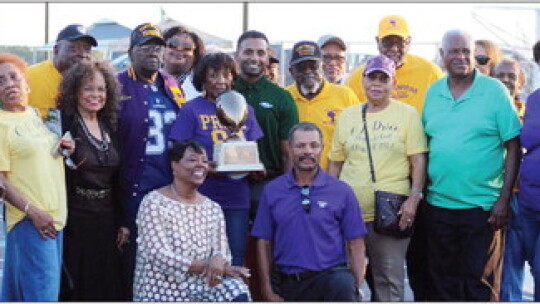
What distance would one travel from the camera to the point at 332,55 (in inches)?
330

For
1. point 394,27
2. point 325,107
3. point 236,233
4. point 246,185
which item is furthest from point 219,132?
point 394,27

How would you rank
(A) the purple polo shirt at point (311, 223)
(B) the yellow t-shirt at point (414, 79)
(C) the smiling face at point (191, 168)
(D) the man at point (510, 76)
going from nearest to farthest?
(C) the smiling face at point (191, 168), (A) the purple polo shirt at point (311, 223), (B) the yellow t-shirt at point (414, 79), (D) the man at point (510, 76)

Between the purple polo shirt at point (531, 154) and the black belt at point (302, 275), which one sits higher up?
the purple polo shirt at point (531, 154)

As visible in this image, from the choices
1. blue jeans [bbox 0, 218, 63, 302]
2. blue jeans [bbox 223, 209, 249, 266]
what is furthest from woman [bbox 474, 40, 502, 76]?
blue jeans [bbox 0, 218, 63, 302]

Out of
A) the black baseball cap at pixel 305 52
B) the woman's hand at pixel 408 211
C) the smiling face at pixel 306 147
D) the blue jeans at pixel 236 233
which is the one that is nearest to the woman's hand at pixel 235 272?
the blue jeans at pixel 236 233

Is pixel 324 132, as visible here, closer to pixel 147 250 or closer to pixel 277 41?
pixel 147 250

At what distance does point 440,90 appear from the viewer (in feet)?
21.7

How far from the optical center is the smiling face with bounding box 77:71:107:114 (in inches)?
249

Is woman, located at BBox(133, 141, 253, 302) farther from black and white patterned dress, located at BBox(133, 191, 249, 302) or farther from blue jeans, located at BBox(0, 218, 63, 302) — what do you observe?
blue jeans, located at BBox(0, 218, 63, 302)

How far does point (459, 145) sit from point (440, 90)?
0.44m

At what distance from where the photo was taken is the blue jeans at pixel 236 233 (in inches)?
261

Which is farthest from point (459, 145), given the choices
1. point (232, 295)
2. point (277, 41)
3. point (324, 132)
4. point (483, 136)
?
point (277, 41)

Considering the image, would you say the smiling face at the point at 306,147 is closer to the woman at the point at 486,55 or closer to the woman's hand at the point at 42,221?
the woman's hand at the point at 42,221

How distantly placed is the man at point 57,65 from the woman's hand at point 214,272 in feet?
5.41
